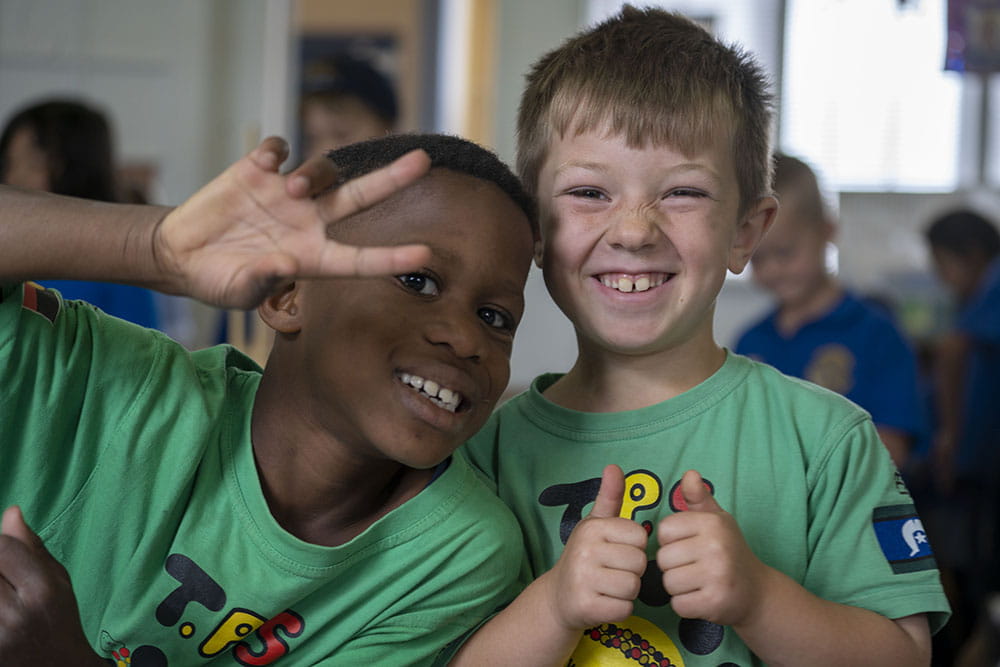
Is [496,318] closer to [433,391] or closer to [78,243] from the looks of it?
[433,391]

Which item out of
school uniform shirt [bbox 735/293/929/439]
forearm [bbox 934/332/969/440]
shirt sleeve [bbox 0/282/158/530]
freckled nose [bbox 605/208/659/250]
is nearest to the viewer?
shirt sleeve [bbox 0/282/158/530]

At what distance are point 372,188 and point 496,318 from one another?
1.07ft

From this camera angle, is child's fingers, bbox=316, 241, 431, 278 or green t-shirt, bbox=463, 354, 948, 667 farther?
green t-shirt, bbox=463, 354, 948, 667

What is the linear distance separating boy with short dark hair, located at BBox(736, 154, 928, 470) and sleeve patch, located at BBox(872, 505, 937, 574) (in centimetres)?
154

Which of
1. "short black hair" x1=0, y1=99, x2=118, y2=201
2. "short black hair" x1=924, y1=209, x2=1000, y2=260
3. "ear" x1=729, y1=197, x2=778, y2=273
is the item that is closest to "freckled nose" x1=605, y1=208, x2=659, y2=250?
"ear" x1=729, y1=197, x2=778, y2=273

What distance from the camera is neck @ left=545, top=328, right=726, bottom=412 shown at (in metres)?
1.39

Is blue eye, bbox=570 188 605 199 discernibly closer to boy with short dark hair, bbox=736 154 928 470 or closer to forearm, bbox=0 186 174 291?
forearm, bbox=0 186 174 291

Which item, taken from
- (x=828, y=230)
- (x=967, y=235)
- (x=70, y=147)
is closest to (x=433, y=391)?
(x=70, y=147)

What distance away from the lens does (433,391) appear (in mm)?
1169

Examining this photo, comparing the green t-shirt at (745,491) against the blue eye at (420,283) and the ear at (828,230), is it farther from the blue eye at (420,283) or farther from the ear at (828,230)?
the ear at (828,230)

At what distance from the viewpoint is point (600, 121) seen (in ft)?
4.41

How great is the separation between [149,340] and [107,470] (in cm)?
14

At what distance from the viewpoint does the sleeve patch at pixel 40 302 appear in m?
1.08

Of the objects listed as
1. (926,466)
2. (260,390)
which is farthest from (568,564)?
(926,466)
